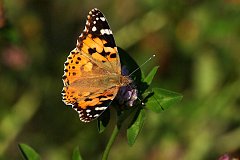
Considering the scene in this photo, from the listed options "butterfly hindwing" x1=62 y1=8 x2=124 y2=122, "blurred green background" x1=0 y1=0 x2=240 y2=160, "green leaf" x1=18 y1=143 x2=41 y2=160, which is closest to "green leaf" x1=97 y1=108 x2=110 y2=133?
"butterfly hindwing" x1=62 y1=8 x2=124 y2=122

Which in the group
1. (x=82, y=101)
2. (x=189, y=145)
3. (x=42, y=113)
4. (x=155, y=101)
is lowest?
(x=189, y=145)

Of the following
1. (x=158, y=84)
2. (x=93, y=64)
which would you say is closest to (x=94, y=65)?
(x=93, y=64)

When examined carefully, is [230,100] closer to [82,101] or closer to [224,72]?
[224,72]

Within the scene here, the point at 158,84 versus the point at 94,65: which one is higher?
the point at 94,65

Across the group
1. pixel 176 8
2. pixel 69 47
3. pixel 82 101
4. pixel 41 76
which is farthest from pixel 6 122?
pixel 82 101

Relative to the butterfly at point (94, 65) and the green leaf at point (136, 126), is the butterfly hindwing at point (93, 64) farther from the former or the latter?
the green leaf at point (136, 126)

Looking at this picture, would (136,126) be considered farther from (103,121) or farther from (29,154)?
(29,154)
